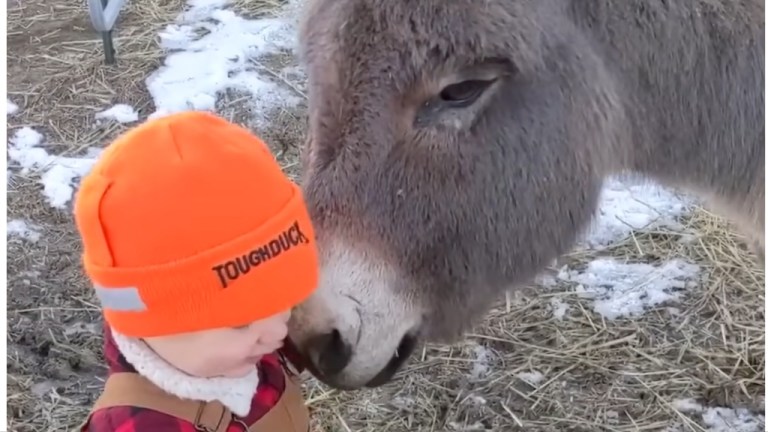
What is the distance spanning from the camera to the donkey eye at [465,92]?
6.61ft

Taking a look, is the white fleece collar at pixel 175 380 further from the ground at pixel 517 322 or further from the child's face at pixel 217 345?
the ground at pixel 517 322

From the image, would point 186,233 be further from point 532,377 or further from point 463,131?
point 532,377

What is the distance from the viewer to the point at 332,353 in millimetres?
2076

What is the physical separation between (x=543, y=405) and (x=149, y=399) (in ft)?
5.10

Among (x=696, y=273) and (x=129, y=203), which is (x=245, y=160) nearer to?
(x=129, y=203)

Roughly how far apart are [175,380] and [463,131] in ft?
2.31

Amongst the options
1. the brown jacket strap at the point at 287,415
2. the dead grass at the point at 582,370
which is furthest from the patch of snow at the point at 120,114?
the brown jacket strap at the point at 287,415

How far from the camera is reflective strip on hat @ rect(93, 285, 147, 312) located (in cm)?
177

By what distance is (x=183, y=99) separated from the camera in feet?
15.9

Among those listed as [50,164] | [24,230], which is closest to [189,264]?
[24,230]

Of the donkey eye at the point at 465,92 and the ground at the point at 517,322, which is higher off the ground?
the donkey eye at the point at 465,92

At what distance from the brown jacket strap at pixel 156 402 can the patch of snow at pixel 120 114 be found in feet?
9.62

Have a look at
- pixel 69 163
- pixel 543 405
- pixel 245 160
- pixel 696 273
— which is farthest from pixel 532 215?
pixel 69 163

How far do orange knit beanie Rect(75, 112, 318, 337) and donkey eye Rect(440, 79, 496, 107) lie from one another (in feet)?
1.26
